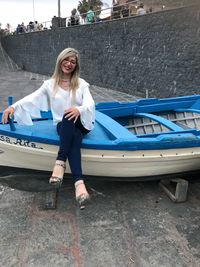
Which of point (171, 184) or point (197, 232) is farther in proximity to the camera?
point (171, 184)

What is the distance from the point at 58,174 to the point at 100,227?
2.27ft

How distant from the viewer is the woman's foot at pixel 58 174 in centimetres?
321

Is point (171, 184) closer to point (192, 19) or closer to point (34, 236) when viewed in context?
point (34, 236)

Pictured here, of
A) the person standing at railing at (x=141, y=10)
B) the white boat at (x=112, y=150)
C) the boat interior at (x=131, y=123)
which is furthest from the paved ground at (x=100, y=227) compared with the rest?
the person standing at railing at (x=141, y=10)

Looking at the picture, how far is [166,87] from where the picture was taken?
9.88 metres

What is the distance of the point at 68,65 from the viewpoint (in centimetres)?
360

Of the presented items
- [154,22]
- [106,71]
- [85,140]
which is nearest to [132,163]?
[85,140]

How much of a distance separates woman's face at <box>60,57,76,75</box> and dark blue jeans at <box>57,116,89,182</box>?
578mm

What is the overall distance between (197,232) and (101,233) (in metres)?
0.93

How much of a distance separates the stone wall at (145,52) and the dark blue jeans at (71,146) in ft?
19.2

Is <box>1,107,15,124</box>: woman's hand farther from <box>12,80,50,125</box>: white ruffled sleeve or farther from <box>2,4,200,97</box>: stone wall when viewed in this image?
<box>2,4,200,97</box>: stone wall

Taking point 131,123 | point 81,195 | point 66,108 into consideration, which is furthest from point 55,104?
point 131,123

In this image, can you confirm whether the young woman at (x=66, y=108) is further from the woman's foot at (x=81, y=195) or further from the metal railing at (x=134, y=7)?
the metal railing at (x=134, y=7)

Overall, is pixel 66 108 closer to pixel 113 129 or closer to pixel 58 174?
pixel 113 129
